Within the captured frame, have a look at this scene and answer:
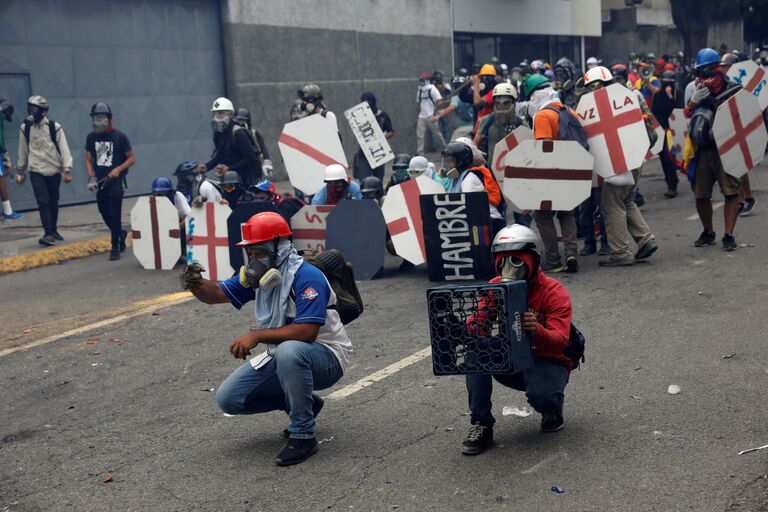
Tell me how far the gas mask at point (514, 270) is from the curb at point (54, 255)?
8371 mm

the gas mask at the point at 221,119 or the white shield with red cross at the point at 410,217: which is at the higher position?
the gas mask at the point at 221,119

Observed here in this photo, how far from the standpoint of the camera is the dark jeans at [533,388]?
5.42 metres

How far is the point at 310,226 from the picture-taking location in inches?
413

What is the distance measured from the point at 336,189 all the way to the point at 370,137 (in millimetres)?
3352

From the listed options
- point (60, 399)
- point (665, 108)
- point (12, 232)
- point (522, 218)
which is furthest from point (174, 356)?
point (665, 108)

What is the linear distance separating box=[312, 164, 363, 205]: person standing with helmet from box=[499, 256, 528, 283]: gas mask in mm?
5484

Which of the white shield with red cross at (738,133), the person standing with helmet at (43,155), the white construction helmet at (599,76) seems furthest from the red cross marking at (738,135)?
the person standing with helmet at (43,155)

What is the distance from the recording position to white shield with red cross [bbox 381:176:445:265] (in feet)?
33.4

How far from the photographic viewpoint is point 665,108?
1506 cm

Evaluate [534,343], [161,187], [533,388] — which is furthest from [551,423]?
[161,187]

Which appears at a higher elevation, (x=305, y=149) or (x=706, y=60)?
(x=706, y=60)

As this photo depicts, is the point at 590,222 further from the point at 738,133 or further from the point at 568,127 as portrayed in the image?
the point at 738,133

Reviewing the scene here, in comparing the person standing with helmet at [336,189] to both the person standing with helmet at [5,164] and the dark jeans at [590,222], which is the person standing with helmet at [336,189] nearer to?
the dark jeans at [590,222]

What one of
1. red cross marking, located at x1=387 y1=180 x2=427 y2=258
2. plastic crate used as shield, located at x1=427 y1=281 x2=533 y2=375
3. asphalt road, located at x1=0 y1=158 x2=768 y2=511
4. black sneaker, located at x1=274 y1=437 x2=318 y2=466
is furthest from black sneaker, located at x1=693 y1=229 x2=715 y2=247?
black sneaker, located at x1=274 y1=437 x2=318 y2=466
